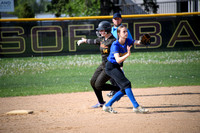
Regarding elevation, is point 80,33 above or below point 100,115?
above

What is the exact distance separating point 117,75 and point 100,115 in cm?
92

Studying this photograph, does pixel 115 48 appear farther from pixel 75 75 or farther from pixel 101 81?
pixel 75 75

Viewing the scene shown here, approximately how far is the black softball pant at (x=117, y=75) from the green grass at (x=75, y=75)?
132 inches

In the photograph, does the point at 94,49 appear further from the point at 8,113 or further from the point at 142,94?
the point at 8,113

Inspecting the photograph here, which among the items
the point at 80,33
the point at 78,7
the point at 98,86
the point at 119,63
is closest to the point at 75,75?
the point at 98,86

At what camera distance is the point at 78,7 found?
2891 cm

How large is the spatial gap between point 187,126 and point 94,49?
11707 mm

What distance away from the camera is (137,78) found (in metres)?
10.5

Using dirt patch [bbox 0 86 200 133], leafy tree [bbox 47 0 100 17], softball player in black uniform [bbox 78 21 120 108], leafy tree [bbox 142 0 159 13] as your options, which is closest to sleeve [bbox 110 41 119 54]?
softball player in black uniform [bbox 78 21 120 108]

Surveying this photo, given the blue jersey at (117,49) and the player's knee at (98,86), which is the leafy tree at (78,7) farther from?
the blue jersey at (117,49)

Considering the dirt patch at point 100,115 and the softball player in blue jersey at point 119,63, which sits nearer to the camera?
the dirt patch at point 100,115

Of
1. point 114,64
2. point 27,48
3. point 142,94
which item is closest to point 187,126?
point 114,64

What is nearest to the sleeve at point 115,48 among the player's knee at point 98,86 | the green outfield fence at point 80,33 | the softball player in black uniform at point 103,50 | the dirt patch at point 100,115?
the softball player in black uniform at point 103,50

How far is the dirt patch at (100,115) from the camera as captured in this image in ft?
16.0
